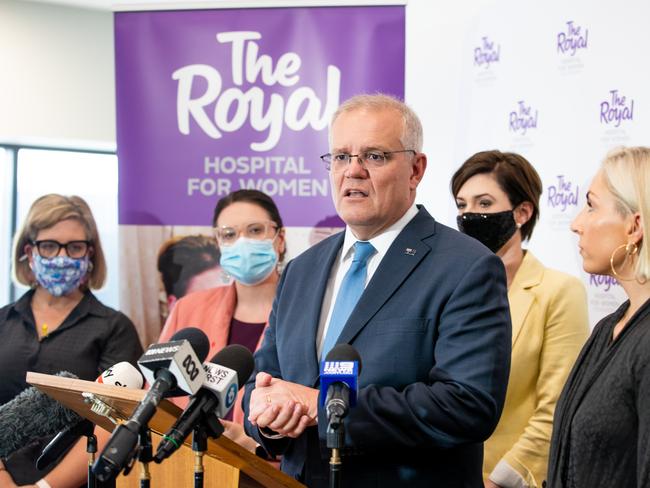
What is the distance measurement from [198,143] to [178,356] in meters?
3.21

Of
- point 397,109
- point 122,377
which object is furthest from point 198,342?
point 397,109

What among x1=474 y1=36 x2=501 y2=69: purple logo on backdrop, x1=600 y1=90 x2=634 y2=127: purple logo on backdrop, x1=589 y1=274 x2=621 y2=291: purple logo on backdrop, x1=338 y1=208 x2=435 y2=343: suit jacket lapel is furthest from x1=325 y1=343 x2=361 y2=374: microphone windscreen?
x1=474 y1=36 x2=501 y2=69: purple logo on backdrop

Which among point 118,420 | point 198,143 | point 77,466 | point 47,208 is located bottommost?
point 77,466

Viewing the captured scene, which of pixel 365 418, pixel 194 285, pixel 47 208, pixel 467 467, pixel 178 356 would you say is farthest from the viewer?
pixel 194 285

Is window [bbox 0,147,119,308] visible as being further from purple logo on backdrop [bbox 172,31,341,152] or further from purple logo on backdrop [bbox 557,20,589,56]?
purple logo on backdrop [bbox 557,20,589,56]

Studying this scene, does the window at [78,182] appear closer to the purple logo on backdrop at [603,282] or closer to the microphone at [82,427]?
the purple logo on backdrop at [603,282]

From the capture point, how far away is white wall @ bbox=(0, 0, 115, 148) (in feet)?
23.9

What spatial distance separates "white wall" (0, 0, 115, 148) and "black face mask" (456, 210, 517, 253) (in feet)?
16.3

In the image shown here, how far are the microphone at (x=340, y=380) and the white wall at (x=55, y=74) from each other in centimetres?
617

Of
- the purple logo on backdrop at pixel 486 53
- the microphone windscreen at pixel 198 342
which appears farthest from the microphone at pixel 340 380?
the purple logo on backdrop at pixel 486 53

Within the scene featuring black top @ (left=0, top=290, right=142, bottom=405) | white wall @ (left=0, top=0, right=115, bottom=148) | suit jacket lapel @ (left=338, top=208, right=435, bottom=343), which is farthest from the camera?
white wall @ (left=0, top=0, right=115, bottom=148)

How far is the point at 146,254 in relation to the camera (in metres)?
4.78

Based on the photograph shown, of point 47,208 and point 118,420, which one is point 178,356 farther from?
point 47,208

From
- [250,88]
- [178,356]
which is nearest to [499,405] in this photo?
[178,356]
